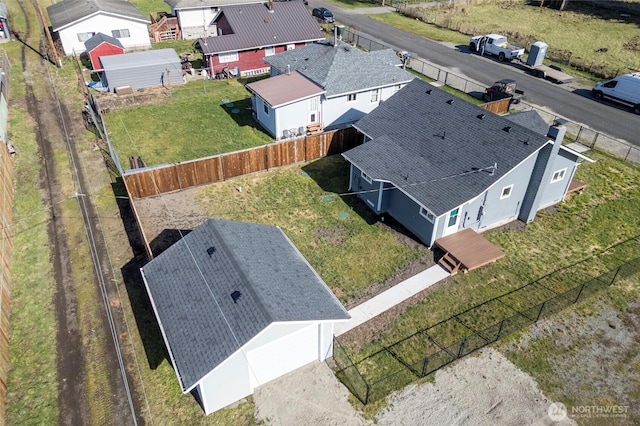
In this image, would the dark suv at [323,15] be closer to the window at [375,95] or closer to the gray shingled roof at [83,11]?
the gray shingled roof at [83,11]

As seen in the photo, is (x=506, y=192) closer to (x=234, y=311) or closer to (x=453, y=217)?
(x=453, y=217)

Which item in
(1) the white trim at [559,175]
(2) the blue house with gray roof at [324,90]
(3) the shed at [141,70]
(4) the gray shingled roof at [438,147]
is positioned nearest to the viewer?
(4) the gray shingled roof at [438,147]

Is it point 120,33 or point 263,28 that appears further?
point 120,33

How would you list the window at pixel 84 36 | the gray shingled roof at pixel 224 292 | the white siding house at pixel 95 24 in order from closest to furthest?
the gray shingled roof at pixel 224 292 < the white siding house at pixel 95 24 < the window at pixel 84 36

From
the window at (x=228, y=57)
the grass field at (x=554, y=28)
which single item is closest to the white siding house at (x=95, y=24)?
the window at (x=228, y=57)

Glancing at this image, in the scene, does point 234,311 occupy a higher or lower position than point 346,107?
higher

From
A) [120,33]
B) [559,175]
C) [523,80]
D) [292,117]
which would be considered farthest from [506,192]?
[120,33]

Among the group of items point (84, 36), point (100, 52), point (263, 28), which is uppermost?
point (263, 28)
